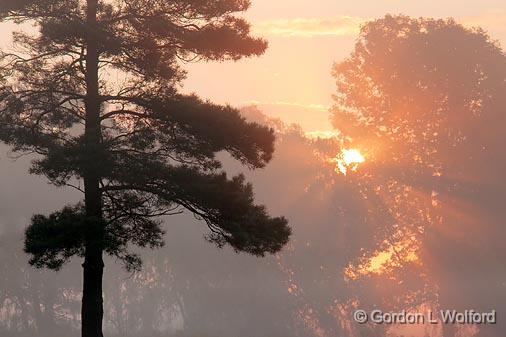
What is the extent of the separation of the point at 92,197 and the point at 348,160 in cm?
4214

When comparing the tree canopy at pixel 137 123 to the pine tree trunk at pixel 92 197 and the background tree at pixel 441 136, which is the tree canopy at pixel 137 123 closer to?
the pine tree trunk at pixel 92 197

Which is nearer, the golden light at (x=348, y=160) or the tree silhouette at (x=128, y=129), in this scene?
the tree silhouette at (x=128, y=129)

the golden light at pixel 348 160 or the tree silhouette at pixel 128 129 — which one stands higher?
the golden light at pixel 348 160

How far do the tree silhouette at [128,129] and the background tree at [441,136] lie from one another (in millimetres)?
32649

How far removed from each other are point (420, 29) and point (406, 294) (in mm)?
18660

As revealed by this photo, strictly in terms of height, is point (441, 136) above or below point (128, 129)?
above

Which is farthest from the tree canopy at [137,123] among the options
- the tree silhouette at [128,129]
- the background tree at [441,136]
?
the background tree at [441,136]

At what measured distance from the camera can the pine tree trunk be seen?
2189 cm

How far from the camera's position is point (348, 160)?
6356 centimetres

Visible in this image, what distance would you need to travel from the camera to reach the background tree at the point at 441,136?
54.1 m

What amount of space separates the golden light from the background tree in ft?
3.89

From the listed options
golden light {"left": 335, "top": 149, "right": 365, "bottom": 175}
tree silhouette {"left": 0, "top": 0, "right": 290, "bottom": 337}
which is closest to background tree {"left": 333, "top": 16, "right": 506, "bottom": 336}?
golden light {"left": 335, "top": 149, "right": 365, "bottom": 175}

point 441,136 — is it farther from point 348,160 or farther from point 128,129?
point 128,129

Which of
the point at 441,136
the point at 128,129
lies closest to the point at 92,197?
the point at 128,129
